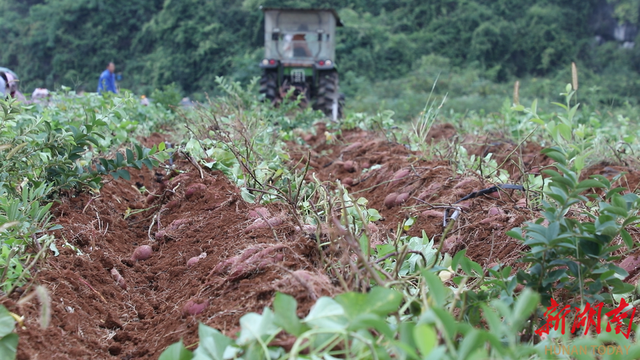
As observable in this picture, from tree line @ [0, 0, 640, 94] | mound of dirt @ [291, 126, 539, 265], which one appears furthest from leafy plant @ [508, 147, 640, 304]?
tree line @ [0, 0, 640, 94]

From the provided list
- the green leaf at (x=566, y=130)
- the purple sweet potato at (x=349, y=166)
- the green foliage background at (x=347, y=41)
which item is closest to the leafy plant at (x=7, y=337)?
the green leaf at (x=566, y=130)

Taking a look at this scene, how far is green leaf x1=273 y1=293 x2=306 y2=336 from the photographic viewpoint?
90cm

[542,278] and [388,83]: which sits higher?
[542,278]

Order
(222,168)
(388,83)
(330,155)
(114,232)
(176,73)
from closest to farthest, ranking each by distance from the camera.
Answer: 1. (114,232)
2. (222,168)
3. (330,155)
4. (388,83)
5. (176,73)

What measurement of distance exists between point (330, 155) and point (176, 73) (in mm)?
23133

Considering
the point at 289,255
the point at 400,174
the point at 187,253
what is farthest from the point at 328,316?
the point at 400,174

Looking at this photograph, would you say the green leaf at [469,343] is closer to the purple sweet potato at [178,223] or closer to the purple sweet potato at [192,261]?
the purple sweet potato at [192,261]

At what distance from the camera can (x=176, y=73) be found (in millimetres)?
26281

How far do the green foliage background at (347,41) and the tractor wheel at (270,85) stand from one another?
1048cm

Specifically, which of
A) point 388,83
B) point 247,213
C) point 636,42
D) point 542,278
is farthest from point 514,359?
point 636,42

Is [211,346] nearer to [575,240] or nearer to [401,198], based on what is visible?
[575,240]

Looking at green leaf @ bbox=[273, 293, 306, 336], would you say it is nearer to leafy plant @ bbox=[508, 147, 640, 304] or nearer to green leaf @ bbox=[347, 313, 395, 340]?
green leaf @ bbox=[347, 313, 395, 340]

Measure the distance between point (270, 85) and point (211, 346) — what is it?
9283 millimetres

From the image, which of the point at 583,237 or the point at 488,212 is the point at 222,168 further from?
the point at 583,237
